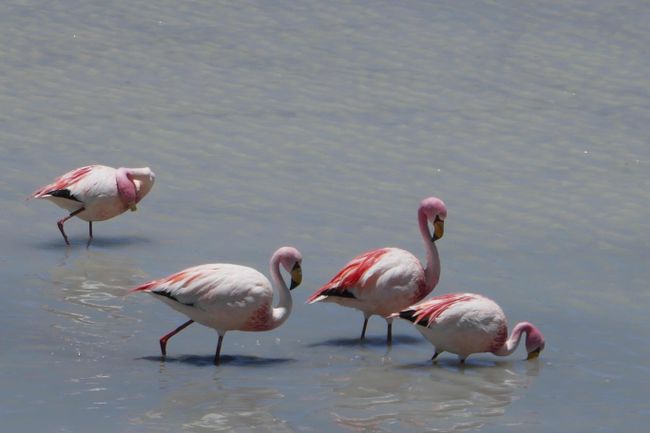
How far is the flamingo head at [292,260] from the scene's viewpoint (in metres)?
6.94

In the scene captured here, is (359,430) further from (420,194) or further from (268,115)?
(268,115)

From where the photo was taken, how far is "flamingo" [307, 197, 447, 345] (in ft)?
23.7

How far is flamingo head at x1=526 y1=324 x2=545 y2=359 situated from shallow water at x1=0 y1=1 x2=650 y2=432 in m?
0.10

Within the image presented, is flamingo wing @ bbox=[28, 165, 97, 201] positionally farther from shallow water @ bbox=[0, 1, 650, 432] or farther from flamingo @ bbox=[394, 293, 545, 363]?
flamingo @ bbox=[394, 293, 545, 363]

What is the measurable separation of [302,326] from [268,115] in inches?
193

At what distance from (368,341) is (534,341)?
0.92m

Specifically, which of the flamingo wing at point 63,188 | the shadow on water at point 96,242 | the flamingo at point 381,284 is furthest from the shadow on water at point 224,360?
the flamingo wing at point 63,188

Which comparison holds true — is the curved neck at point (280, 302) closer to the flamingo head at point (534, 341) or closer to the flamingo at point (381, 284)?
the flamingo at point (381, 284)

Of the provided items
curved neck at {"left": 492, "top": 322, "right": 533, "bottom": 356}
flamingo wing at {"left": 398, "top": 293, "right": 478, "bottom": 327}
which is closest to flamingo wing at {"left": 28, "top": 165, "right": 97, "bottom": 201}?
flamingo wing at {"left": 398, "top": 293, "right": 478, "bottom": 327}

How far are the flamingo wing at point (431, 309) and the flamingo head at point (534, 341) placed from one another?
335 millimetres

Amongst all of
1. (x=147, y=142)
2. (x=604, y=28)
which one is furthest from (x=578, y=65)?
(x=147, y=142)

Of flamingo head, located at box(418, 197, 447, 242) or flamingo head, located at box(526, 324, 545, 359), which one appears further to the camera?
flamingo head, located at box(418, 197, 447, 242)

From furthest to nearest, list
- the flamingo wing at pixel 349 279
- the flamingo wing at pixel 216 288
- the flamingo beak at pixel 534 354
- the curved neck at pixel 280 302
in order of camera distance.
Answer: the flamingo wing at pixel 349 279 → the flamingo beak at pixel 534 354 → the curved neck at pixel 280 302 → the flamingo wing at pixel 216 288

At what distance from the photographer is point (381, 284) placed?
7.24 metres
